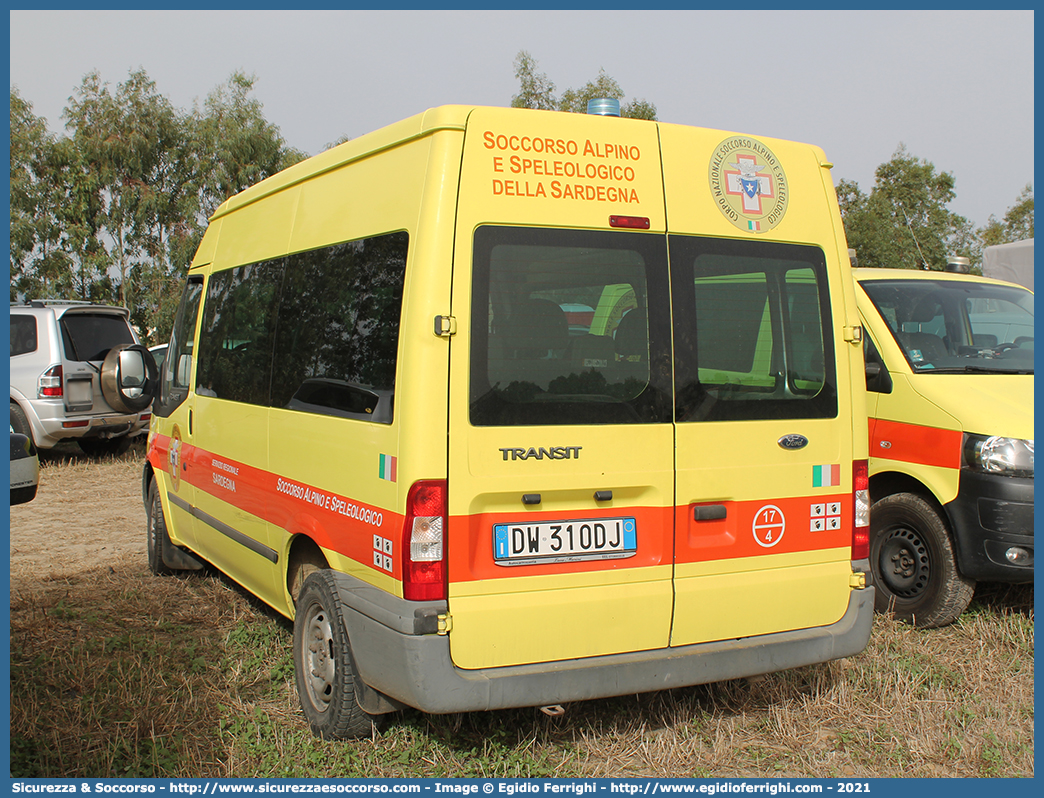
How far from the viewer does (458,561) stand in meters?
3.16

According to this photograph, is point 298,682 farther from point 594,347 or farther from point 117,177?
point 117,177

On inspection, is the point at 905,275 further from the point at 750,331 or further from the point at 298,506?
the point at 298,506

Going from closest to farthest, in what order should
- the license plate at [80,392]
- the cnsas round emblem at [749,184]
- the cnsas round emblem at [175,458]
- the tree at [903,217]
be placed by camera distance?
the cnsas round emblem at [749,184]
the cnsas round emblem at [175,458]
the license plate at [80,392]
the tree at [903,217]

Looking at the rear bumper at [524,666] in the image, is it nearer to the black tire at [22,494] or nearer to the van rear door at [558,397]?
the van rear door at [558,397]

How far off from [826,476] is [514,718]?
5.51ft

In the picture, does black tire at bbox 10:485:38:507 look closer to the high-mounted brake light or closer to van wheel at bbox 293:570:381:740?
van wheel at bbox 293:570:381:740

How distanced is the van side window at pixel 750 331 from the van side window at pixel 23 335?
10052mm

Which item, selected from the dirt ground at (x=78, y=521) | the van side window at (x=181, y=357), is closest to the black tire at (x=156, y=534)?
the dirt ground at (x=78, y=521)

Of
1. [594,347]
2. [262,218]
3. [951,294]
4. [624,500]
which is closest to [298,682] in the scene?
[624,500]

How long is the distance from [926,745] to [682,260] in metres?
2.28

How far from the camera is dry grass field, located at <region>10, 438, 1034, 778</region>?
3648 millimetres

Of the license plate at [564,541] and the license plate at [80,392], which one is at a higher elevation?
the license plate at [80,392]

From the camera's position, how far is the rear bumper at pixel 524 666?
313 cm

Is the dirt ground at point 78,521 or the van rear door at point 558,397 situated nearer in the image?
the van rear door at point 558,397
